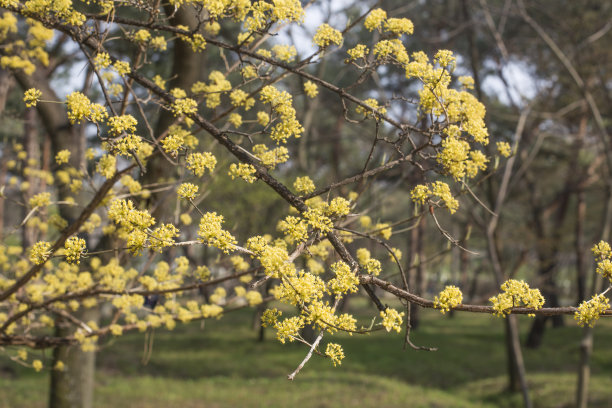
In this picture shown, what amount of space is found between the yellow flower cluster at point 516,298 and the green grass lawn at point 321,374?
9.65m

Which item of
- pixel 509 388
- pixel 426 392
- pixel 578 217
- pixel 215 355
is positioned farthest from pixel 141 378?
pixel 578 217

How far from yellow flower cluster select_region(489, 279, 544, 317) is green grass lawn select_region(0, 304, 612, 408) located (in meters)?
9.65

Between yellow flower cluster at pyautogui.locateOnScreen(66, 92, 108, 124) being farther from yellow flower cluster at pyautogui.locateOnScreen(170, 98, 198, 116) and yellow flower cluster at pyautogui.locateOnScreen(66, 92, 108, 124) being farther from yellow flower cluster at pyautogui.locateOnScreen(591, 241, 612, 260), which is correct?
yellow flower cluster at pyautogui.locateOnScreen(591, 241, 612, 260)

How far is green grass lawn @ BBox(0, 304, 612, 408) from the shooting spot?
11.4m

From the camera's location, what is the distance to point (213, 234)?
1837 mm

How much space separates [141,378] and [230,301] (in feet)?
34.6

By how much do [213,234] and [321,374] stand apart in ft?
41.5

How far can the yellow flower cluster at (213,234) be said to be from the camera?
1.82 m

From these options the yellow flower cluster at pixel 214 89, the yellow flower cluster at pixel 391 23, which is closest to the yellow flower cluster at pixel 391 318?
the yellow flower cluster at pixel 391 23

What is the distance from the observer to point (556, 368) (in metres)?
14.9

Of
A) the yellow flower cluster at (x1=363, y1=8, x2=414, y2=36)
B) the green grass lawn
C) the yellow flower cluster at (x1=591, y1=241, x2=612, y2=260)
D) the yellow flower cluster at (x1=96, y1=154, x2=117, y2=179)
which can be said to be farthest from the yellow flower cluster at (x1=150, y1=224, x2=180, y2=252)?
the green grass lawn

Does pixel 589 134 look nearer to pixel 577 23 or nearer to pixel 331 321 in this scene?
pixel 577 23

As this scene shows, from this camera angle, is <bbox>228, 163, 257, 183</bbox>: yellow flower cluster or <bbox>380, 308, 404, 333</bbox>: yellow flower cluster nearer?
<bbox>380, 308, 404, 333</bbox>: yellow flower cluster

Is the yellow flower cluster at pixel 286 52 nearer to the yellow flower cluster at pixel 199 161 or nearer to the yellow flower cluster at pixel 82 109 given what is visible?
the yellow flower cluster at pixel 199 161
